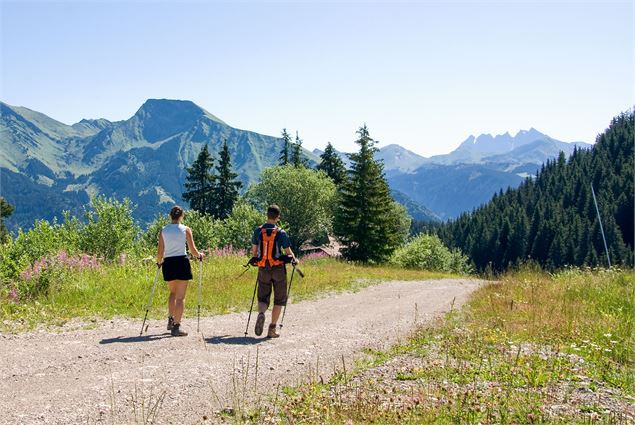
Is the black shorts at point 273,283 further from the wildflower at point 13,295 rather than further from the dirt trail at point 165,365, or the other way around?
the wildflower at point 13,295

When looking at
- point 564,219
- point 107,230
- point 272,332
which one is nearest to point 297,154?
point 107,230

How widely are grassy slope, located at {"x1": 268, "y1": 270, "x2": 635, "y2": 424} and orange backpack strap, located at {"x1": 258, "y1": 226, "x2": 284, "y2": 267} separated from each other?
299 cm

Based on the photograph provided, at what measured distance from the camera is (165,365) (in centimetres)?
776

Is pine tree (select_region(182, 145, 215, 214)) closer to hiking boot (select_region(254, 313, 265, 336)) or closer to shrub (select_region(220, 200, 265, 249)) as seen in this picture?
shrub (select_region(220, 200, 265, 249))

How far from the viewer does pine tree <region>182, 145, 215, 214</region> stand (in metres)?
63.8

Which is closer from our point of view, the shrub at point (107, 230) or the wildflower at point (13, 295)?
the wildflower at point (13, 295)

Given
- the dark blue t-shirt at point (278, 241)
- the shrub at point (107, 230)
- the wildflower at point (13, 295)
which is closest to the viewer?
the dark blue t-shirt at point (278, 241)

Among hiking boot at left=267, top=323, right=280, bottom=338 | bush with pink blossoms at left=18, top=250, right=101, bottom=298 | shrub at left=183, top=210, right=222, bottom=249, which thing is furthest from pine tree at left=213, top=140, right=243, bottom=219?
hiking boot at left=267, top=323, right=280, bottom=338

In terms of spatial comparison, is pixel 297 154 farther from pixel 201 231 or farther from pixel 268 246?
pixel 268 246

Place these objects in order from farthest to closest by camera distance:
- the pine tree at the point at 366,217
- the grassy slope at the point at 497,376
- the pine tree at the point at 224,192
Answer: the pine tree at the point at 224,192
the pine tree at the point at 366,217
the grassy slope at the point at 497,376

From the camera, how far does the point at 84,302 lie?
13086mm

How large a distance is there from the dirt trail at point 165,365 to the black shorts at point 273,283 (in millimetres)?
874

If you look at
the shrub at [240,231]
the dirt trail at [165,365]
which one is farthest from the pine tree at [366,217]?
the dirt trail at [165,365]

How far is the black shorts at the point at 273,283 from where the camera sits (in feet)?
34.4
